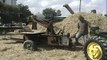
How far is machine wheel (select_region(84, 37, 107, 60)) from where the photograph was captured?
1064 centimetres

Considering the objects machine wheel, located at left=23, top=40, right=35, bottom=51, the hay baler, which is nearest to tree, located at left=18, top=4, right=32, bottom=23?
the hay baler

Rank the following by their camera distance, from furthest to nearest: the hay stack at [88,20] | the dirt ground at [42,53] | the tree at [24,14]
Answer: the tree at [24,14], the hay stack at [88,20], the dirt ground at [42,53]

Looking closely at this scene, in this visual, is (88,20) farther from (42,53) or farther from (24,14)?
(24,14)

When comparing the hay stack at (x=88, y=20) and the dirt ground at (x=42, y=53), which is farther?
the hay stack at (x=88, y=20)

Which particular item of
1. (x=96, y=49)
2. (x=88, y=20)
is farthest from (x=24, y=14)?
(x=96, y=49)

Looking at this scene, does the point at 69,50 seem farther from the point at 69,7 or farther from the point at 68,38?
the point at 69,7

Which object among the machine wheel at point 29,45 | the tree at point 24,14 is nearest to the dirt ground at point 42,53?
the machine wheel at point 29,45

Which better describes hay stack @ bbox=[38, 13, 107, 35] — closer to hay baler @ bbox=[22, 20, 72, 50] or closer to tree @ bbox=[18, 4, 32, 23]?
tree @ bbox=[18, 4, 32, 23]

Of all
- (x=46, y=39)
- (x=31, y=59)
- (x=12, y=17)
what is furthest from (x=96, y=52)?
(x=12, y=17)

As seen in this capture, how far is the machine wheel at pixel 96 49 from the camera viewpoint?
34.9 feet

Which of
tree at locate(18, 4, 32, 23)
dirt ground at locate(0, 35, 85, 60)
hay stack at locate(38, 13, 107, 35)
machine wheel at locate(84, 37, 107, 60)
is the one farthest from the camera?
tree at locate(18, 4, 32, 23)

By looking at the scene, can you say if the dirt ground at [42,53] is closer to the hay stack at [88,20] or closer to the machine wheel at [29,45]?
the machine wheel at [29,45]

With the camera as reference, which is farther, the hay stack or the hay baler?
the hay stack

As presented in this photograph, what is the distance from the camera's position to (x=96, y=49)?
434 inches
